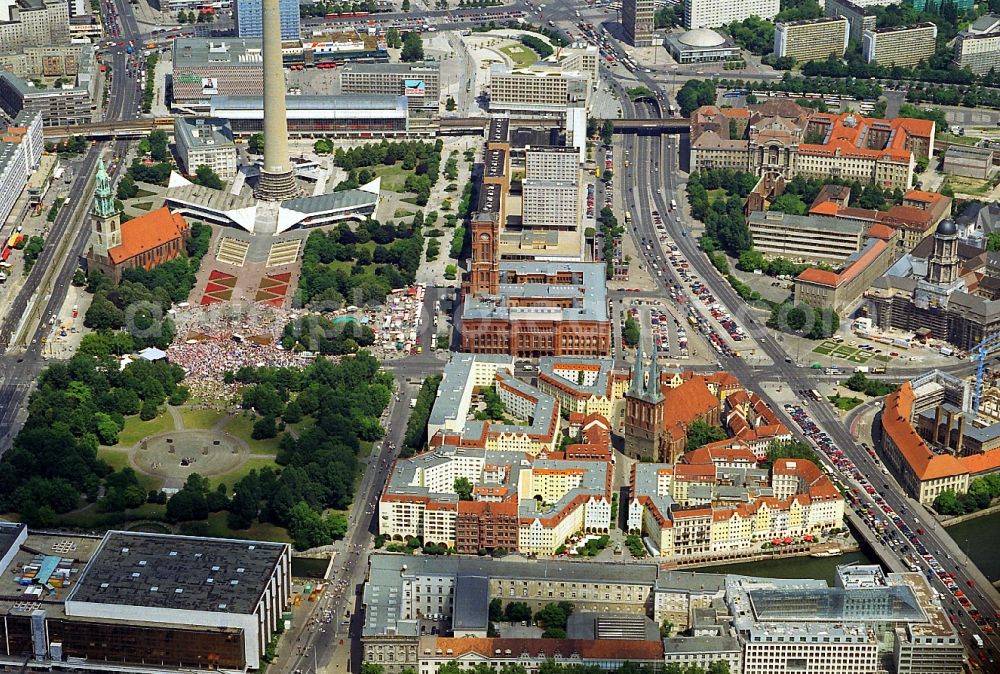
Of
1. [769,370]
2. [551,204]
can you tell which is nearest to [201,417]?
[769,370]

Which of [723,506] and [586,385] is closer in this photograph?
[723,506]

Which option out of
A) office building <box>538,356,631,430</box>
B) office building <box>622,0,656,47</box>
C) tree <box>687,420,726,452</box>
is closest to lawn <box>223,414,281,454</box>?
office building <box>538,356,631,430</box>

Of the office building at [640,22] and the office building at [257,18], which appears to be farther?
the office building at [640,22]

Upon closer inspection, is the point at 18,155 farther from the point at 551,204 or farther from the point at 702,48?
the point at 702,48

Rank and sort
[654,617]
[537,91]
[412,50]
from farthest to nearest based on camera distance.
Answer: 1. [412,50]
2. [537,91]
3. [654,617]

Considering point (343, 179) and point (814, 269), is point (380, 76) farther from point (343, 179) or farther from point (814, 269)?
point (814, 269)

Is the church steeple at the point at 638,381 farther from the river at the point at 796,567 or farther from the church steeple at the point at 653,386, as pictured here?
the river at the point at 796,567

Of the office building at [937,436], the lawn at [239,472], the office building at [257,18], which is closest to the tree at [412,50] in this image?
the office building at [257,18]
